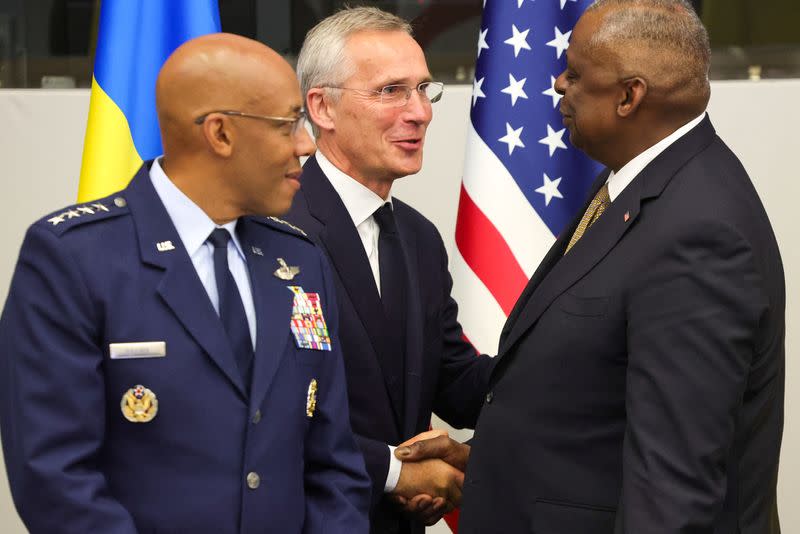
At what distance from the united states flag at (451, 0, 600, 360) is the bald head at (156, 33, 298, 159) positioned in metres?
1.47

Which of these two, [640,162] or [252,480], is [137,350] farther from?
[640,162]

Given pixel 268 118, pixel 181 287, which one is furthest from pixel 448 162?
pixel 181 287

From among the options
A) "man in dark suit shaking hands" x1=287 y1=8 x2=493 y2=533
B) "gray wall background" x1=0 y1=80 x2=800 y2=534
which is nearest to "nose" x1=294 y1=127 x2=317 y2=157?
"man in dark suit shaking hands" x1=287 y1=8 x2=493 y2=533

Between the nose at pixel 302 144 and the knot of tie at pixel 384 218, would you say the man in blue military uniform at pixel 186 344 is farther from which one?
the knot of tie at pixel 384 218

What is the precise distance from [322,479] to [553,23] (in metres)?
1.71

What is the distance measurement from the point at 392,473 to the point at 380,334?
0.93 ft

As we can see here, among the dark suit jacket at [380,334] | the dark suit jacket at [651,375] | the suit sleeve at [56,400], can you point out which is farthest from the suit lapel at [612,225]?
the suit sleeve at [56,400]

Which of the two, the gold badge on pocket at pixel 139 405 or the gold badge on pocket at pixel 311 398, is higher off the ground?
the gold badge on pocket at pixel 139 405

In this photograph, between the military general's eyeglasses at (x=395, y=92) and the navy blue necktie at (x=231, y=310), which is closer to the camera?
the navy blue necktie at (x=231, y=310)

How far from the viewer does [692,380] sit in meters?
1.69

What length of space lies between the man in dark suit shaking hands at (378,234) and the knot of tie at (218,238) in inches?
24.3

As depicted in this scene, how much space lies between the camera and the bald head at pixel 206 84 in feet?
5.10

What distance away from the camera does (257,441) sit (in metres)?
1.57

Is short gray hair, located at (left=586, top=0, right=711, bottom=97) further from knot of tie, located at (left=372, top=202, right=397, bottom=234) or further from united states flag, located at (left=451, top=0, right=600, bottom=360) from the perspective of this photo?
united states flag, located at (left=451, top=0, right=600, bottom=360)
